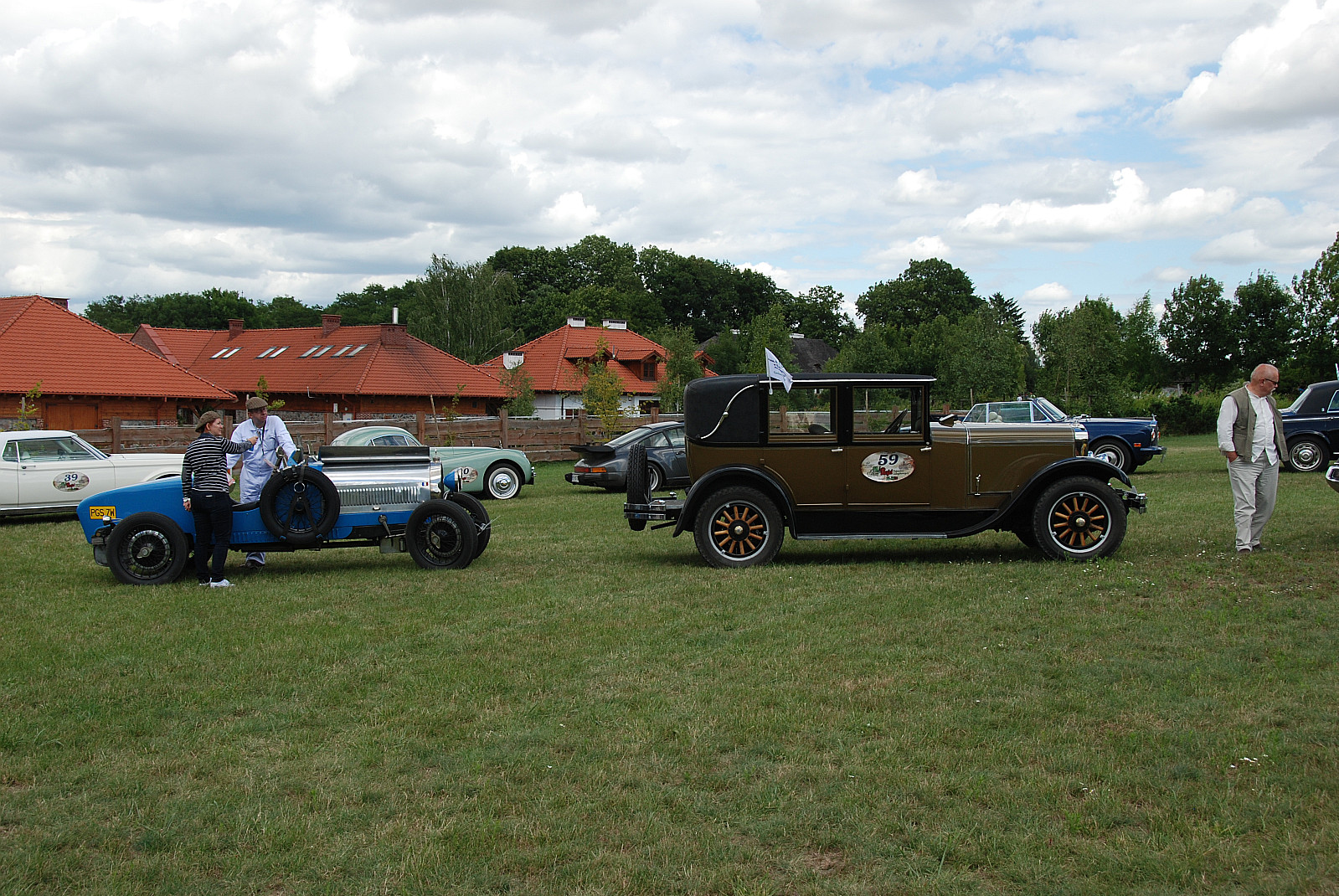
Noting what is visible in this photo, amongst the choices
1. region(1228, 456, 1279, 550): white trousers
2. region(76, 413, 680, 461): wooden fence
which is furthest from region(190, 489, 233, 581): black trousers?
→ region(76, 413, 680, 461): wooden fence

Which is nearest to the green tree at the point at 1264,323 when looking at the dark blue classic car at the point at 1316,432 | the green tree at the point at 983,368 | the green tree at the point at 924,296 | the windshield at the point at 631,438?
the green tree at the point at 983,368

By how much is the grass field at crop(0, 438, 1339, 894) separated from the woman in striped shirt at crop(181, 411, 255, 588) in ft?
1.55

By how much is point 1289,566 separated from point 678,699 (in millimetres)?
6422

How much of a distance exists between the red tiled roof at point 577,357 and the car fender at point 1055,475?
44.0 m

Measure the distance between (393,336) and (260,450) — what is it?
39709mm

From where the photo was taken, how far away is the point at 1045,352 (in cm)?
4753

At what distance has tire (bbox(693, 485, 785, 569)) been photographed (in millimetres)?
10227

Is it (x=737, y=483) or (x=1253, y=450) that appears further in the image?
(x=737, y=483)

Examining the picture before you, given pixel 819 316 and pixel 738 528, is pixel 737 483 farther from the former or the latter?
pixel 819 316

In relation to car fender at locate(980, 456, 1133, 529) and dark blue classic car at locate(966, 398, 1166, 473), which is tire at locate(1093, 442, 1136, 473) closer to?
dark blue classic car at locate(966, 398, 1166, 473)

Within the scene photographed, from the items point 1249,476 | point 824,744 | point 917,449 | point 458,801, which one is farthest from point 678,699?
point 1249,476

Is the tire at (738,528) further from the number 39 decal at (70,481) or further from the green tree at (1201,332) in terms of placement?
the green tree at (1201,332)

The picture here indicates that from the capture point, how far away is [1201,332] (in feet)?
197

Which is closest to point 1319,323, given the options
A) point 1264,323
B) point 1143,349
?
point 1264,323
